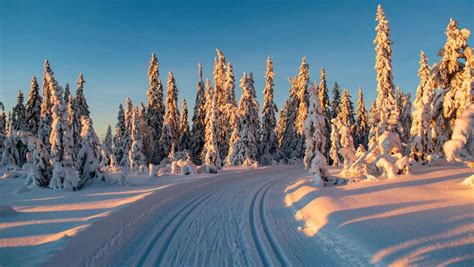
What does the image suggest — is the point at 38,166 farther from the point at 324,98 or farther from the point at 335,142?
the point at 324,98

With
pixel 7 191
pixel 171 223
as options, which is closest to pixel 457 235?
pixel 171 223

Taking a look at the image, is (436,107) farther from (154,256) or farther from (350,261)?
(154,256)

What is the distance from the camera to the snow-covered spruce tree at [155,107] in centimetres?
5319

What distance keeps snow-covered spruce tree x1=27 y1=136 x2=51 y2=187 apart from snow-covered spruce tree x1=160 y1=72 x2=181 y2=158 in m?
27.6

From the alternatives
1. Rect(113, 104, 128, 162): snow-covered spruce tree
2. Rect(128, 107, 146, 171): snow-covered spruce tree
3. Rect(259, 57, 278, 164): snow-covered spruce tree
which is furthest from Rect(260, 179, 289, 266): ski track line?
Rect(113, 104, 128, 162): snow-covered spruce tree

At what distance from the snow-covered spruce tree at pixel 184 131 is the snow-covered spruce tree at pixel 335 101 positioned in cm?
2600

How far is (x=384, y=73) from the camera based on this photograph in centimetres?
3034

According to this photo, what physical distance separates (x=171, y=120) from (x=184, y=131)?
5669mm

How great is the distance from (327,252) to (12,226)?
9.68 meters

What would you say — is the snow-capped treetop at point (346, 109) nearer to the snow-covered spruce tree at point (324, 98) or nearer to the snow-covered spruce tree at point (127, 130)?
the snow-covered spruce tree at point (324, 98)

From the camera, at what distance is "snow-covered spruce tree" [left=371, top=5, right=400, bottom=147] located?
29611mm

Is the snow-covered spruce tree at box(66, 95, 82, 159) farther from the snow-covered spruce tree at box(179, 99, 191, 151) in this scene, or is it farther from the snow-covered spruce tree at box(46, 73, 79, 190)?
the snow-covered spruce tree at box(46, 73, 79, 190)

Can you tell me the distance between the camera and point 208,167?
33.0 m

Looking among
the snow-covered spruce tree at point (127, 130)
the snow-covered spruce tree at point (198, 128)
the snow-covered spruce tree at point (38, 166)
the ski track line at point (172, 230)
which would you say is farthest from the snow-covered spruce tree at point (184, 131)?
the ski track line at point (172, 230)
